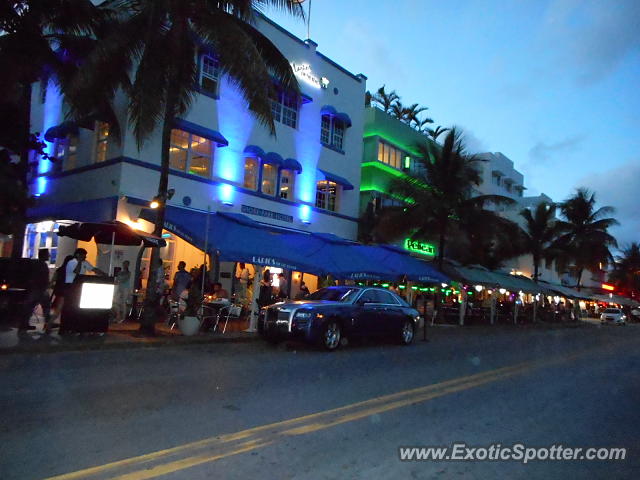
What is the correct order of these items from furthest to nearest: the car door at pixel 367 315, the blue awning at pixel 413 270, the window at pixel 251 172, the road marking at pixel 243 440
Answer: the blue awning at pixel 413 270 → the window at pixel 251 172 → the car door at pixel 367 315 → the road marking at pixel 243 440

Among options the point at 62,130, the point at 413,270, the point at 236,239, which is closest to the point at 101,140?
the point at 62,130

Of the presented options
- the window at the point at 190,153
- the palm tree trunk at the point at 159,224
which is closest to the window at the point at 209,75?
the window at the point at 190,153

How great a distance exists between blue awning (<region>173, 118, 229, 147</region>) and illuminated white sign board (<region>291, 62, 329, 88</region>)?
5.08 m

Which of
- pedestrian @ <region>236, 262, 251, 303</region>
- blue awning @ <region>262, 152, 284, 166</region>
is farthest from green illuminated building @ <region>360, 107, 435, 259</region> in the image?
pedestrian @ <region>236, 262, 251, 303</region>

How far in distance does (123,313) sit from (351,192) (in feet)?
46.1

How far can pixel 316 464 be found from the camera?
4.54 meters

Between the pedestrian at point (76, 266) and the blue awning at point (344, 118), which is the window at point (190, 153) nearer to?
the pedestrian at point (76, 266)

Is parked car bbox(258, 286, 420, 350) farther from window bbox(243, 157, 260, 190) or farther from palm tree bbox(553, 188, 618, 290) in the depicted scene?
palm tree bbox(553, 188, 618, 290)

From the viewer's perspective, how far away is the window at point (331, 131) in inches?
981

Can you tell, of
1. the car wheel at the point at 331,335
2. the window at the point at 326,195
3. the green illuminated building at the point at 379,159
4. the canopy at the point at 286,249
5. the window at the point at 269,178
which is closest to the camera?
the car wheel at the point at 331,335

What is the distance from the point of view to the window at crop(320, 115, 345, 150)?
24906 millimetres

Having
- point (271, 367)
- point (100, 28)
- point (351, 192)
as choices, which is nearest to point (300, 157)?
point (351, 192)

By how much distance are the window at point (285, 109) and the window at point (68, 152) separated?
776 centimetres

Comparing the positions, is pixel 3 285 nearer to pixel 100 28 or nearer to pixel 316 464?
pixel 100 28
